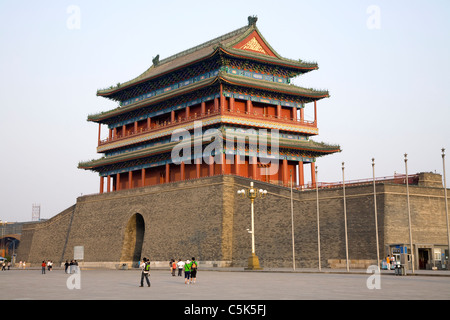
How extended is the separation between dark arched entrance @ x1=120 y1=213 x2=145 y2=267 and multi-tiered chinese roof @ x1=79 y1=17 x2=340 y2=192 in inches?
183

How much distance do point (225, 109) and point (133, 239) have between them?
15.8m

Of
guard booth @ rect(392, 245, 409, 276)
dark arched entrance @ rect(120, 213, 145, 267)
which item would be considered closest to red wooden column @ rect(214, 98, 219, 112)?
dark arched entrance @ rect(120, 213, 145, 267)

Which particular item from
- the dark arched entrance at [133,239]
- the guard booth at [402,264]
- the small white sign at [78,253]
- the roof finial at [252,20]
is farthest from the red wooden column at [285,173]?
the small white sign at [78,253]

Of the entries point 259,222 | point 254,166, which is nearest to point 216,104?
point 254,166

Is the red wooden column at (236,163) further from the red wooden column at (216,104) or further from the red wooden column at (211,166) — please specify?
the red wooden column at (216,104)

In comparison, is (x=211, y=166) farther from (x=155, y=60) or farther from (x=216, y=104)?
(x=155, y=60)

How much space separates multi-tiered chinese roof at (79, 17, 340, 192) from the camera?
48969 millimetres

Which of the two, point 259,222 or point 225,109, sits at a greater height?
point 225,109

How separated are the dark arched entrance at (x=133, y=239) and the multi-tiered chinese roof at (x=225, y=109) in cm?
466

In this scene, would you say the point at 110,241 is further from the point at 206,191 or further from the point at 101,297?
the point at 101,297

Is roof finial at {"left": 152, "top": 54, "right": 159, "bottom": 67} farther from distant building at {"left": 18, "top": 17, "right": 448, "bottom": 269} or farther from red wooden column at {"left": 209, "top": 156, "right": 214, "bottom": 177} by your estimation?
red wooden column at {"left": 209, "top": 156, "right": 214, "bottom": 177}

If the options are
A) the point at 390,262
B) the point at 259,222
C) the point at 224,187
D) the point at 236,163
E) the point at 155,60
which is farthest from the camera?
the point at 155,60

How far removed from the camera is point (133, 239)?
2088 inches

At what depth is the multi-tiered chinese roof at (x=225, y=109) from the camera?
48969mm
